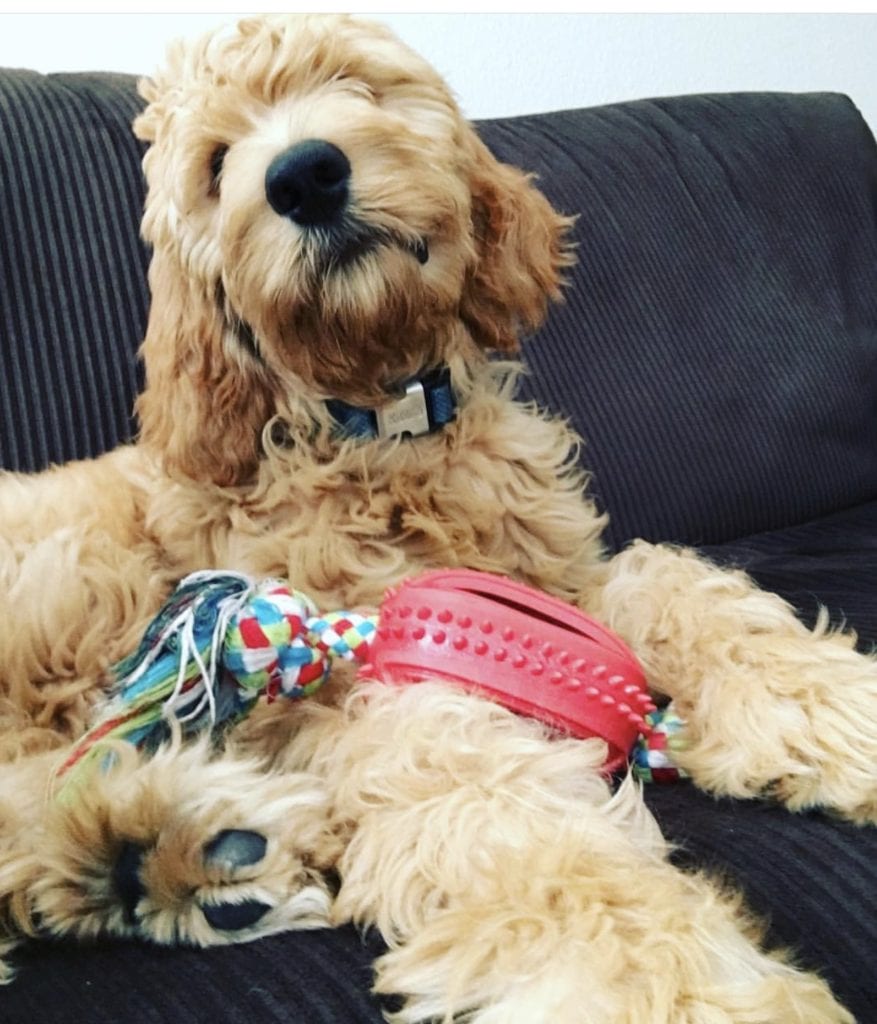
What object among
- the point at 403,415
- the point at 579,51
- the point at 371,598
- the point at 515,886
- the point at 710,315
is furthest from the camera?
the point at 579,51

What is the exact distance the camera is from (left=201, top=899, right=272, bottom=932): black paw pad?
79 centimetres

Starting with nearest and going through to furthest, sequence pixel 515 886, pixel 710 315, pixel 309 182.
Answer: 1. pixel 515 886
2. pixel 309 182
3. pixel 710 315

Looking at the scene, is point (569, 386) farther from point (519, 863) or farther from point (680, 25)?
point (519, 863)

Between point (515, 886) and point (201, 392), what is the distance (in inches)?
29.3

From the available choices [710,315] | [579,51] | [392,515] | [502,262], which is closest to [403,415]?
[392,515]

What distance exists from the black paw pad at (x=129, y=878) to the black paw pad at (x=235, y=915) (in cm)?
6

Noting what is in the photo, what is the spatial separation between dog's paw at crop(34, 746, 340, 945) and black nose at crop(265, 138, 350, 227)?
58 centimetres

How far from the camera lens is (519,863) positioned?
78 cm

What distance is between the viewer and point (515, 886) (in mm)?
765

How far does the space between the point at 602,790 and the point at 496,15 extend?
1.90m

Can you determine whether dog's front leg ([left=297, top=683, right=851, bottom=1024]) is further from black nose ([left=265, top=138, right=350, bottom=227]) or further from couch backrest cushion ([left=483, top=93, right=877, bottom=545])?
couch backrest cushion ([left=483, top=93, right=877, bottom=545])

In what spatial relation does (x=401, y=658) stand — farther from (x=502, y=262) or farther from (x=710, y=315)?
(x=710, y=315)

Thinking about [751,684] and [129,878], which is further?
[751,684]

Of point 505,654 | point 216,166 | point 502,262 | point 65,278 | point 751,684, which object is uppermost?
point 216,166
